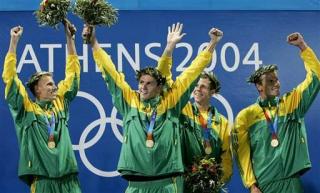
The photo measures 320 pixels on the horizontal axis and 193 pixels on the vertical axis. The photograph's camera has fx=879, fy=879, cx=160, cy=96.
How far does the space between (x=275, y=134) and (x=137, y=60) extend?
1711 mm

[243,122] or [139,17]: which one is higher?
[139,17]

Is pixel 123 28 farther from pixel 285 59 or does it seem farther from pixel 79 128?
pixel 285 59

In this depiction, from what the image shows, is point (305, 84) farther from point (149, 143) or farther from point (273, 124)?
point (149, 143)

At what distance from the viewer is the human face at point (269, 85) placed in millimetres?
7688

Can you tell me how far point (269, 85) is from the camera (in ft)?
25.3

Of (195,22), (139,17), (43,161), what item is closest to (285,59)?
(195,22)

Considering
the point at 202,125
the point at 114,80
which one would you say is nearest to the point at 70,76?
the point at 114,80

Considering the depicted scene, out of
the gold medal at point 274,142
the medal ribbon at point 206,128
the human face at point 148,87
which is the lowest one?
the gold medal at point 274,142

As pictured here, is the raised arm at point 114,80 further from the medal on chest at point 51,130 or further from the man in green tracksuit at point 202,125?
the medal on chest at point 51,130

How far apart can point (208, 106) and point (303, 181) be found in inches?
51.3

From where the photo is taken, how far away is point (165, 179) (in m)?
7.14

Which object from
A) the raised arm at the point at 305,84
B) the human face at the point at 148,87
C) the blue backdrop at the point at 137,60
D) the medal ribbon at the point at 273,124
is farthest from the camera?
the blue backdrop at the point at 137,60

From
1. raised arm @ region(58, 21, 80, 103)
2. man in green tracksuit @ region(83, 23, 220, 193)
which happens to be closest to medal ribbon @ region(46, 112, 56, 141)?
raised arm @ region(58, 21, 80, 103)

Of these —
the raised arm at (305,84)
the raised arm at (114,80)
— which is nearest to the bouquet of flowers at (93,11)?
the raised arm at (114,80)
